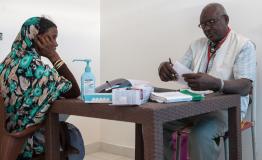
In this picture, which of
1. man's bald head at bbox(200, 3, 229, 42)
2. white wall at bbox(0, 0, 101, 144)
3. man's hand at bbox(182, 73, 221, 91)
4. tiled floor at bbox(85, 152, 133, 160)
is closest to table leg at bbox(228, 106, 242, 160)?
man's hand at bbox(182, 73, 221, 91)

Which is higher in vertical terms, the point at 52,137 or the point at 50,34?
the point at 50,34

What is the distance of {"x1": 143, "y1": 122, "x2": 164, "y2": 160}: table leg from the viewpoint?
1025mm

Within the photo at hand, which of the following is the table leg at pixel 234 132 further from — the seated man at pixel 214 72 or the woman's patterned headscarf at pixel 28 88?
the woman's patterned headscarf at pixel 28 88

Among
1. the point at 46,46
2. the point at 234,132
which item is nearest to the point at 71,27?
the point at 46,46

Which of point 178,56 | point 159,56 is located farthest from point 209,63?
point 159,56

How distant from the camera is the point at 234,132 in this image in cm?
163

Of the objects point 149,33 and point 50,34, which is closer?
point 50,34

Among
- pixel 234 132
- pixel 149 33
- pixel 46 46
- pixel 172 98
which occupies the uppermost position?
pixel 149 33

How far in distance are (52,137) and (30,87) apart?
0.82 ft

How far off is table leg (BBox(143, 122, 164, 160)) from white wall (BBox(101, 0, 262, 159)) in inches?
58.7

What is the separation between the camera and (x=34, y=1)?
8.56 ft

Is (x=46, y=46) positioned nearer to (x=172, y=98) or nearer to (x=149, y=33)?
(x=172, y=98)

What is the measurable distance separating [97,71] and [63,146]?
173cm

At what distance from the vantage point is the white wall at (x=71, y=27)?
2435 mm
